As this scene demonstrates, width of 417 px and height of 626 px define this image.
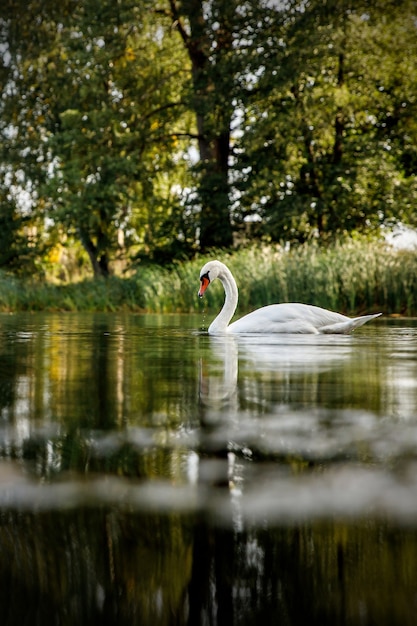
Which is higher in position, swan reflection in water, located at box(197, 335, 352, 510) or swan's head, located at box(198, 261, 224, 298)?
swan's head, located at box(198, 261, 224, 298)

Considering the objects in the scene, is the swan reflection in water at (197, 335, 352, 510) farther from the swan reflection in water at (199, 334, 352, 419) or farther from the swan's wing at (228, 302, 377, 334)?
the swan's wing at (228, 302, 377, 334)

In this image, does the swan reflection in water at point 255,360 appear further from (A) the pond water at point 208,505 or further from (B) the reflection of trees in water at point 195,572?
(B) the reflection of trees in water at point 195,572

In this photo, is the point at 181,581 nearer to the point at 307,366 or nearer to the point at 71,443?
the point at 71,443

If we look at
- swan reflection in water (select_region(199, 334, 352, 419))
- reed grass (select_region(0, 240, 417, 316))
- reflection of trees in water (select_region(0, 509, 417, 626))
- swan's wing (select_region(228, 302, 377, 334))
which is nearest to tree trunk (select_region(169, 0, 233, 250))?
reed grass (select_region(0, 240, 417, 316))

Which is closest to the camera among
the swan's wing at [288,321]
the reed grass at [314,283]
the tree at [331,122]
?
the swan's wing at [288,321]

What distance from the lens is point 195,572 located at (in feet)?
7.00

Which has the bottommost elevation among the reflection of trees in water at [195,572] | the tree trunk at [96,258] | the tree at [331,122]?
the reflection of trees in water at [195,572]

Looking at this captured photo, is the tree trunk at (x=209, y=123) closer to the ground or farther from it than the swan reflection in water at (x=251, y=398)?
farther from it

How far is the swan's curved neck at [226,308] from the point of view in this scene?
1248 centimetres

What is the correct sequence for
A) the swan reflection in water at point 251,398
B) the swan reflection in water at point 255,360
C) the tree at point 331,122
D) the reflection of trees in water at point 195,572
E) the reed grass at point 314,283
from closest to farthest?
the reflection of trees in water at point 195,572 → the swan reflection in water at point 251,398 → the swan reflection in water at point 255,360 → the reed grass at point 314,283 → the tree at point 331,122

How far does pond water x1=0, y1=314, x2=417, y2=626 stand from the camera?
6.50 feet

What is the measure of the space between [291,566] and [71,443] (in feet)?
5.46

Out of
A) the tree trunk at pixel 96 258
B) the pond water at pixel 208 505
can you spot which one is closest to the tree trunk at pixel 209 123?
the tree trunk at pixel 96 258

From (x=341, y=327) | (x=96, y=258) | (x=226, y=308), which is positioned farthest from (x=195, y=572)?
(x=96, y=258)
